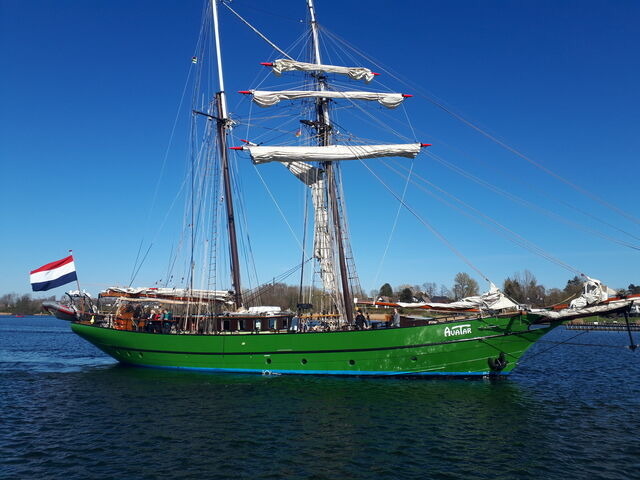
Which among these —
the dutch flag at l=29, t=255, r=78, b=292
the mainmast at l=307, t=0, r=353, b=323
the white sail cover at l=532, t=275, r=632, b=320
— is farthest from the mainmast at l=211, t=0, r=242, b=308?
the white sail cover at l=532, t=275, r=632, b=320

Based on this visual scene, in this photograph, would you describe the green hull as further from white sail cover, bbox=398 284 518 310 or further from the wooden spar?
the wooden spar

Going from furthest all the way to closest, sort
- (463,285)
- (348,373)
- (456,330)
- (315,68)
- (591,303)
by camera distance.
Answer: (463,285)
(315,68)
(348,373)
(456,330)
(591,303)

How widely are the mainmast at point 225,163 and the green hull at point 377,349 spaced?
4.56m

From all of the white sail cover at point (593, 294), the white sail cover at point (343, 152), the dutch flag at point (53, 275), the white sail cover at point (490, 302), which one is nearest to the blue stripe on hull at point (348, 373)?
the white sail cover at point (490, 302)

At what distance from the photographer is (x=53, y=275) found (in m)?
28.3

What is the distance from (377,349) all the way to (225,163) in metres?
17.3

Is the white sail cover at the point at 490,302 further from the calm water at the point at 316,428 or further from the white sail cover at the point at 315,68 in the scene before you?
the white sail cover at the point at 315,68

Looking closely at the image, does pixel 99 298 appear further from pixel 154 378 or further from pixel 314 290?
pixel 314 290

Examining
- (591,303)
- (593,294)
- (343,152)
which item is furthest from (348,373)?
(343,152)

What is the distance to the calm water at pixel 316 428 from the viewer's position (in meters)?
11.4

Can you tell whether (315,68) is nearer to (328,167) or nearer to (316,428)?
(328,167)

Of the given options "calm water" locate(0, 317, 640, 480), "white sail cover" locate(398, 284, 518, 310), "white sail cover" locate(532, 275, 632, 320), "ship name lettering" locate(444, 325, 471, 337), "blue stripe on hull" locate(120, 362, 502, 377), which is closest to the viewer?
"calm water" locate(0, 317, 640, 480)

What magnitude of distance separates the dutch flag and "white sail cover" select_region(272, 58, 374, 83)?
19.4 meters

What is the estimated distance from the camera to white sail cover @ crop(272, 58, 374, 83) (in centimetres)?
3073
